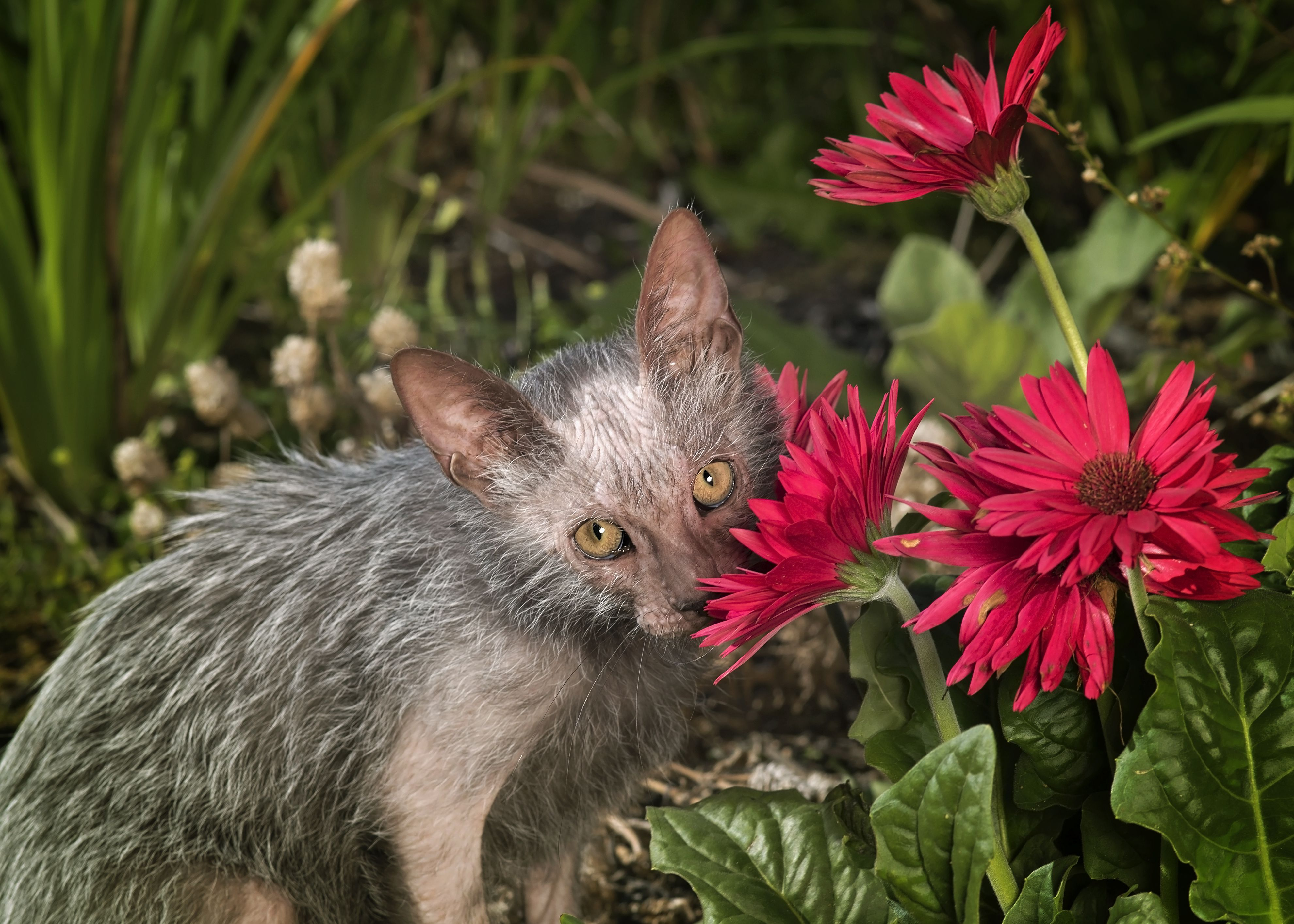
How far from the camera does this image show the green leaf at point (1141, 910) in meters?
1.39

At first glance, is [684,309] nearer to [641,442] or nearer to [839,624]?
[641,442]

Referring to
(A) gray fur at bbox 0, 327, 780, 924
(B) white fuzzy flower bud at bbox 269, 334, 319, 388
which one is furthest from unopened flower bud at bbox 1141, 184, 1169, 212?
(B) white fuzzy flower bud at bbox 269, 334, 319, 388

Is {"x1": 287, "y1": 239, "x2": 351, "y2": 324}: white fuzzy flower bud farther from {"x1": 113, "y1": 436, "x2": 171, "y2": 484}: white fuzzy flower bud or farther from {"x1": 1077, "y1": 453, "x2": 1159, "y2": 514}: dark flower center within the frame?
{"x1": 1077, "y1": 453, "x2": 1159, "y2": 514}: dark flower center

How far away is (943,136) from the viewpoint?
1.39 meters

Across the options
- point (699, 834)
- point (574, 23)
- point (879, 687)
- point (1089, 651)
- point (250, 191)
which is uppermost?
point (574, 23)

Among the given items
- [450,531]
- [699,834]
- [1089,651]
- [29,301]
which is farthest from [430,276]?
[1089,651]

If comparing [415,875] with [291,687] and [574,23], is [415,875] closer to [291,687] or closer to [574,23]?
[291,687]

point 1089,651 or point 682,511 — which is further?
point 682,511

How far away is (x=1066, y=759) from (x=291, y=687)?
1.27 m

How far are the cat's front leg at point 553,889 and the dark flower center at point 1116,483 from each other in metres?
1.42

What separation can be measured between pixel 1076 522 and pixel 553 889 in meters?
1.54

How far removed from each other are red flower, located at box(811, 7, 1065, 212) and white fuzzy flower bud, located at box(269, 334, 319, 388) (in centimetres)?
185

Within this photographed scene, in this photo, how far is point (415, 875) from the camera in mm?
1928

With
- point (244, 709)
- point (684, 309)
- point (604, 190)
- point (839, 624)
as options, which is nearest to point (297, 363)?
point (244, 709)
